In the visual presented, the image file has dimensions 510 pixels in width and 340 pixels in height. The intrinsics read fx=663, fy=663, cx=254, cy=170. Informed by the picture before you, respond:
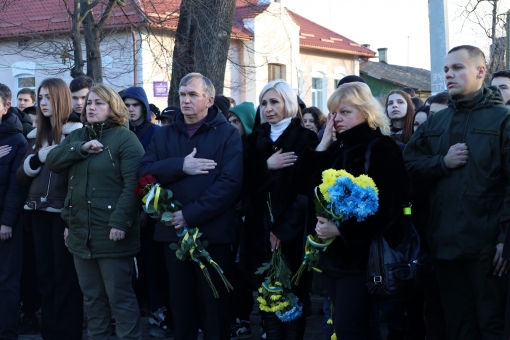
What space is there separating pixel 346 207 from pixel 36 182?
3030 millimetres

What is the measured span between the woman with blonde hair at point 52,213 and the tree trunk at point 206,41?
15.7ft

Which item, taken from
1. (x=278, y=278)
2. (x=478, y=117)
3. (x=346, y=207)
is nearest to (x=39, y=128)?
(x=278, y=278)

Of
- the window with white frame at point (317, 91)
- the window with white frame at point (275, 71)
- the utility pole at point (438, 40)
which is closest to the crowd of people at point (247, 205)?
the utility pole at point (438, 40)

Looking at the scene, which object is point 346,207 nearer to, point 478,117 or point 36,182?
point 478,117

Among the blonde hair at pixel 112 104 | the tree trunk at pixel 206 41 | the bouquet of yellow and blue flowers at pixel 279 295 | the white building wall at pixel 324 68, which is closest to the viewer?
the bouquet of yellow and blue flowers at pixel 279 295

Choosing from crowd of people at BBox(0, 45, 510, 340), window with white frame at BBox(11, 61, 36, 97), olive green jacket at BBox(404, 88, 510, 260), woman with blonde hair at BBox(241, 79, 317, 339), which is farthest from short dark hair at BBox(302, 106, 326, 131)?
window with white frame at BBox(11, 61, 36, 97)

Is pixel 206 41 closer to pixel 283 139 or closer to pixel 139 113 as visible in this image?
pixel 139 113

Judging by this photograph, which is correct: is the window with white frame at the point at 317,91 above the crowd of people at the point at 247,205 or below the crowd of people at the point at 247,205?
above

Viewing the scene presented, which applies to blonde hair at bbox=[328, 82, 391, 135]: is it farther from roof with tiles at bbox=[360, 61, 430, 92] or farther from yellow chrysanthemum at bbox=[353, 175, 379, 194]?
roof with tiles at bbox=[360, 61, 430, 92]

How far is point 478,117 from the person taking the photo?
171 inches

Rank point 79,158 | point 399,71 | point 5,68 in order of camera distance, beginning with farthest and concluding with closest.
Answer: point 399,71 → point 5,68 → point 79,158

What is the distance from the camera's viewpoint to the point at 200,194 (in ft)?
16.6

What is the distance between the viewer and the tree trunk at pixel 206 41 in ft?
Result: 34.3

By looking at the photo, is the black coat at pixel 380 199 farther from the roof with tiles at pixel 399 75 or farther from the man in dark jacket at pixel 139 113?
the roof with tiles at pixel 399 75
